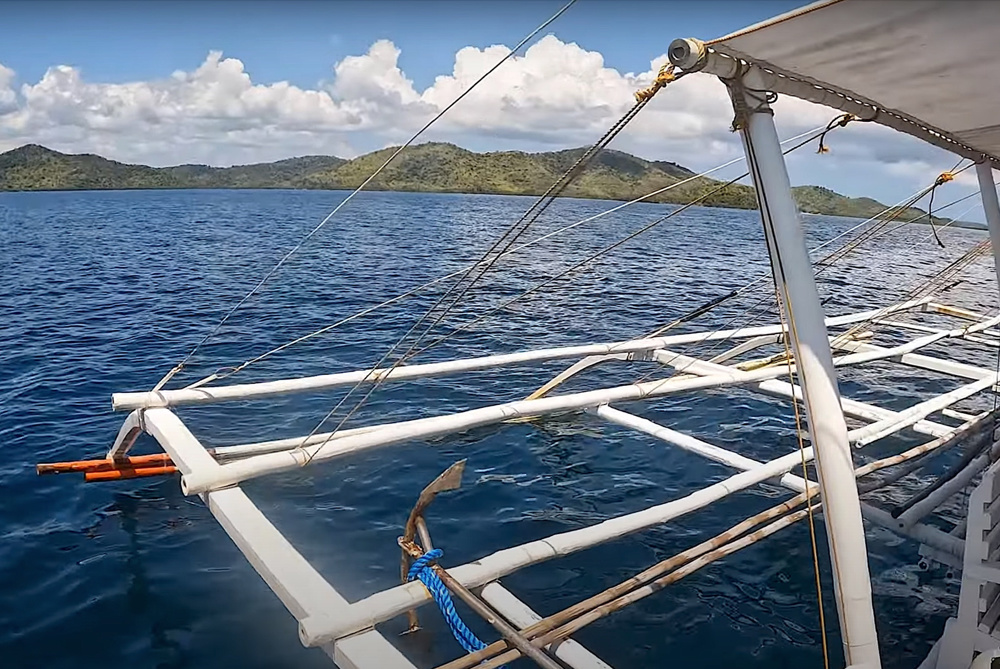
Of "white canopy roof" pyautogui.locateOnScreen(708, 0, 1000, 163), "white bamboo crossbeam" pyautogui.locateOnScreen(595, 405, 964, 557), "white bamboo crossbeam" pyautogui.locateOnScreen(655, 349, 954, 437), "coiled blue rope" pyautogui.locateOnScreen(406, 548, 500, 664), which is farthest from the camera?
"white bamboo crossbeam" pyautogui.locateOnScreen(655, 349, 954, 437)

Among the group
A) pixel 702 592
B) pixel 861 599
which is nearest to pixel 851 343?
pixel 702 592

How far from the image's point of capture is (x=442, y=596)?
5.71 meters

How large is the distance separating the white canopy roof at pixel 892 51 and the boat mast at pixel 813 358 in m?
0.41

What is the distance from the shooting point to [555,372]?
18.8 meters

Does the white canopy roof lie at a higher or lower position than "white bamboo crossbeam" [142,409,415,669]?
higher

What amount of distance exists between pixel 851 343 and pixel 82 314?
2433 centimetres

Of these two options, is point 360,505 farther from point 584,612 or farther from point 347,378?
point 584,612

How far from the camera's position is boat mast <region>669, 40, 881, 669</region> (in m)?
4.88

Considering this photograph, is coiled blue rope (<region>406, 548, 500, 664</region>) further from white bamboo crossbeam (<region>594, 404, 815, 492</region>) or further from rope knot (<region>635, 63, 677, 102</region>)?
white bamboo crossbeam (<region>594, 404, 815, 492</region>)

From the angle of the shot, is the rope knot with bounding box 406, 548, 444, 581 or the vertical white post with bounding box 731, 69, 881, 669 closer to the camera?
the vertical white post with bounding box 731, 69, 881, 669

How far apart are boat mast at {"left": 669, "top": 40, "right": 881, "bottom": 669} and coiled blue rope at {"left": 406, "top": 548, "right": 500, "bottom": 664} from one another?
2884mm

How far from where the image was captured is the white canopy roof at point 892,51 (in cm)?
369

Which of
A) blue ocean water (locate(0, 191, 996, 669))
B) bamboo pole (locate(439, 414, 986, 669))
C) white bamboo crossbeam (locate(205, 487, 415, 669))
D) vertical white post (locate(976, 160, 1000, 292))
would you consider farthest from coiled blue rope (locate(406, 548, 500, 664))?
vertical white post (locate(976, 160, 1000, 292))

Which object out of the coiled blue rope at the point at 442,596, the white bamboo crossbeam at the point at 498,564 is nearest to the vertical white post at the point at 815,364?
the white bamboo crossbeam at the point at 498,564
